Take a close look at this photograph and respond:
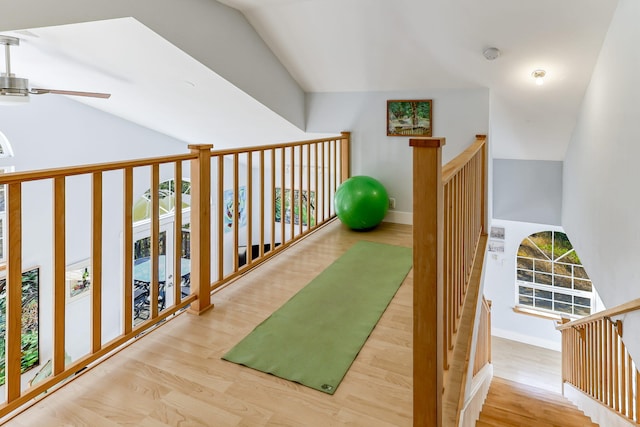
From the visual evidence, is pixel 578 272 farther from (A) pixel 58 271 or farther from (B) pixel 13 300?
(B) pixel 13 300

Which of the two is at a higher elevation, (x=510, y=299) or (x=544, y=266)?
(x=544, y=266)

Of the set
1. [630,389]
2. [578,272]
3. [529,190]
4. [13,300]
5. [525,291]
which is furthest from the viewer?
[525,291]

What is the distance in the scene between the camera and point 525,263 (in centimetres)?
739

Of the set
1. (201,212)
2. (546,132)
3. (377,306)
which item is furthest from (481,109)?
(201,212)

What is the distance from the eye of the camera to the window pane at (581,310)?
717 cm

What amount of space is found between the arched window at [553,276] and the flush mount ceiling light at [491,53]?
476 cm

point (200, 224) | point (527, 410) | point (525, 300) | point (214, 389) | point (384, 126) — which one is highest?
point (384, 126)

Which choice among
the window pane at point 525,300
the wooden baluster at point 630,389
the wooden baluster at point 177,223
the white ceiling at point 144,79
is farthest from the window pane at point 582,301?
the wooden baluster at point 177,223

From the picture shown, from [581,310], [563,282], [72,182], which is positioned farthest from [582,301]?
[72,182]

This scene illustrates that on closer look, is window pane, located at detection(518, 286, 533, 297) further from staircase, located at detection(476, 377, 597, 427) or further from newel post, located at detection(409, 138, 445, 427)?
newel post, located at detection(409, 138, 445, 427)

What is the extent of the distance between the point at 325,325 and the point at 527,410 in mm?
3289

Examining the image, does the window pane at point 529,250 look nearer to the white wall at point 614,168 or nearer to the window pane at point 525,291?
the window pane at point 525,291

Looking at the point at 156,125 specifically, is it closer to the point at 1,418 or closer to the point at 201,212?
the point at 201,212

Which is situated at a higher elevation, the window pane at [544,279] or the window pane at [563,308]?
the window pane at [544,279]
